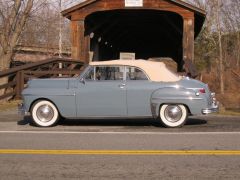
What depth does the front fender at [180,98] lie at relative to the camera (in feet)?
34.6

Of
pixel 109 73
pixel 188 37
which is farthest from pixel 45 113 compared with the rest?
pixel 188 37

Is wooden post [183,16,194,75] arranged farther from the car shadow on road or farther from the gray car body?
the gray car body

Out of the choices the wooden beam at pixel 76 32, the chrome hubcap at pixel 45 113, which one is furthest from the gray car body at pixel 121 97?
the wooden beam at pixel 76 32

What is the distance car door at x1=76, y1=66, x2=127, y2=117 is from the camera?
10664 millimetres

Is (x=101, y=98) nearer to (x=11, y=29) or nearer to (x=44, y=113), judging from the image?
(x=44, y=113)

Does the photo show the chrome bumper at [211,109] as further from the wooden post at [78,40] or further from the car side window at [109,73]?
the wooden post at [78,40]

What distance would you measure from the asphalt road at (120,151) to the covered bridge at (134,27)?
8.84m

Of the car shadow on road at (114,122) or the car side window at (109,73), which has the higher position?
the car side window at (109,73)

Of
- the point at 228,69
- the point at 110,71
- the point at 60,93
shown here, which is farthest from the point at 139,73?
the point at 228,69

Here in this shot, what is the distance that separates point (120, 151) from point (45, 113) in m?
3.70

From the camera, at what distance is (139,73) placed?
10.9 m

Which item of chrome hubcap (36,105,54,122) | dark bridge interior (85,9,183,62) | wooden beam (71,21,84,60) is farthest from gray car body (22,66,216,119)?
dark bridge interior (85,9,183,62)

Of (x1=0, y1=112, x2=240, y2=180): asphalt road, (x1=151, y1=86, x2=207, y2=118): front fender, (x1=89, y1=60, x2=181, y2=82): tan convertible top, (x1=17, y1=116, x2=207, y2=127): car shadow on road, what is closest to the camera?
(x1=0, y1=112, x2=240, y2=180): asphalt road
